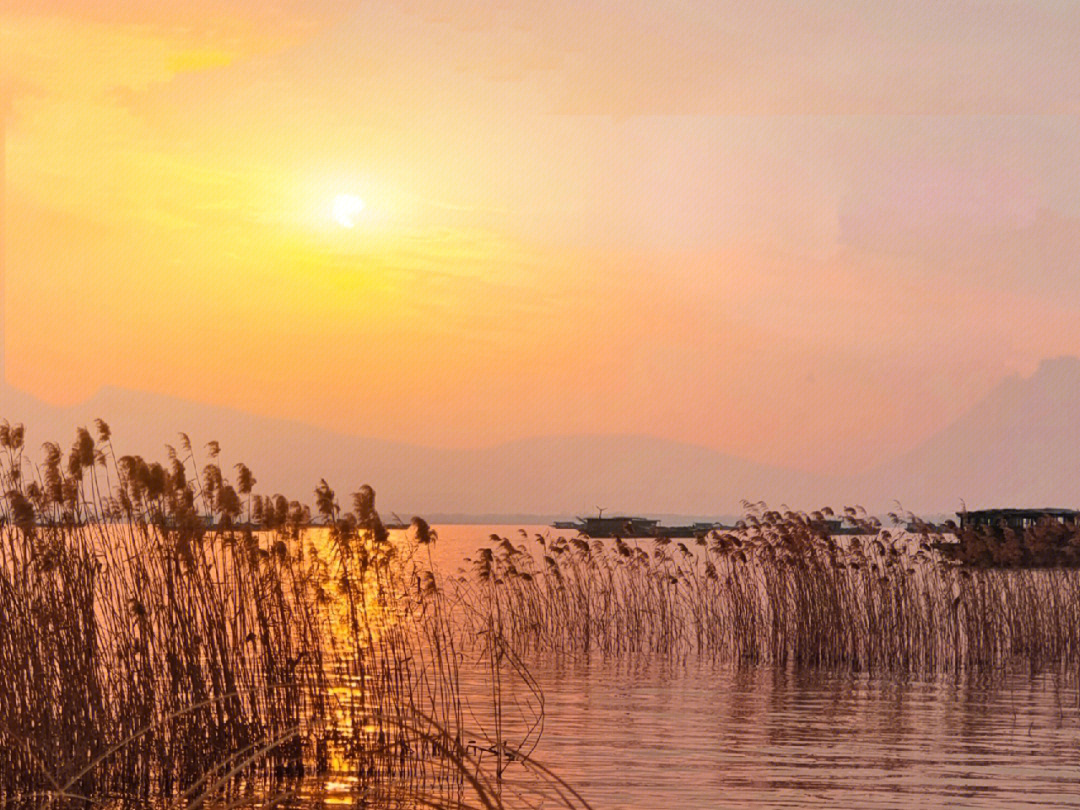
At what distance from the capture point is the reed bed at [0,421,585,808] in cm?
818

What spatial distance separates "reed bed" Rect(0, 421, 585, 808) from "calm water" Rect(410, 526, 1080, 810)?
1.50 metres

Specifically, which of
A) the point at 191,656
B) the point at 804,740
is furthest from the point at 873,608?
the point at 191,656

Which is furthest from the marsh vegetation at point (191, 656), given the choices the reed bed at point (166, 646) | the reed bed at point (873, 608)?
the reed bed at point (873, 608)

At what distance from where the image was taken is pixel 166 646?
29.2 feet

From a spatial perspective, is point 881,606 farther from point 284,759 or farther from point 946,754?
point 284,759

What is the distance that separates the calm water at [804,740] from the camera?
1000 centimetres

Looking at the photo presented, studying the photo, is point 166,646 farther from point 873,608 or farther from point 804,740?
point 873,608

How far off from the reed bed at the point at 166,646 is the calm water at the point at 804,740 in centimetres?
150

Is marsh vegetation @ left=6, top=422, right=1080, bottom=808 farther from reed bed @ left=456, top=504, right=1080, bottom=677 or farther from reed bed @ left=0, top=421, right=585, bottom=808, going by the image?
reed bed @ left=456, top=504, right=1080, bottom=677

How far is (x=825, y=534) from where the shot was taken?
61.6 feet

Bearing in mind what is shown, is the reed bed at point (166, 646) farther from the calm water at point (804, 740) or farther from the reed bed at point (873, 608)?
the reed bed at point (873, 608)

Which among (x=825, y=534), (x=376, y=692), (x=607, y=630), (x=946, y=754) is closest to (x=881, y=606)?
(x=825, y=534)

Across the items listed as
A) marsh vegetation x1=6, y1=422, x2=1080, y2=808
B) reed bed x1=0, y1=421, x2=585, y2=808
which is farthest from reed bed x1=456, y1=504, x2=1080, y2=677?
reed bed x1=0, y1=421, x2=585, y2=808

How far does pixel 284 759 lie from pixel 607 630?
460 inches
